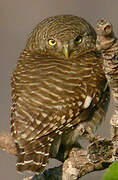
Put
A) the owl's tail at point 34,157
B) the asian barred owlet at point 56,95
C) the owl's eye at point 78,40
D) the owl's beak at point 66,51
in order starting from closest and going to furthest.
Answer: the owl's tail at point 34,157 → the asian barred owlet at point 56,95 → the owl's beak at point 66,51 → the owl's eye at point 78,40

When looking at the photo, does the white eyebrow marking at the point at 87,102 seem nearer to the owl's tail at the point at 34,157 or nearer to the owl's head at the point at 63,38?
the owl's tail at the point at 34,157

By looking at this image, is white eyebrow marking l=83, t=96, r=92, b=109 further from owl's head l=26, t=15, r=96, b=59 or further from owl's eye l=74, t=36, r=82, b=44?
owl's eye l=74, t=36, r=82, b=44

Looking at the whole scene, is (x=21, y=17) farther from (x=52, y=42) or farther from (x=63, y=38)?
(x=63, y=38)

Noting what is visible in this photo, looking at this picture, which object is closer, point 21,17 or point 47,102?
point 47,102

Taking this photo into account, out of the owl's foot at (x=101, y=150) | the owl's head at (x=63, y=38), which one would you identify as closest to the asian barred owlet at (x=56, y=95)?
the owl's head at (x=63, y=38)

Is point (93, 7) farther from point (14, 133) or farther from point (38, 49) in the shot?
point (14, 133)

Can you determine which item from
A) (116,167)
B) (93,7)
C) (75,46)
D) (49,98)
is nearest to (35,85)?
(49,98)

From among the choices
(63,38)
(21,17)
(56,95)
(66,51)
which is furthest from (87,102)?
(21,17)
